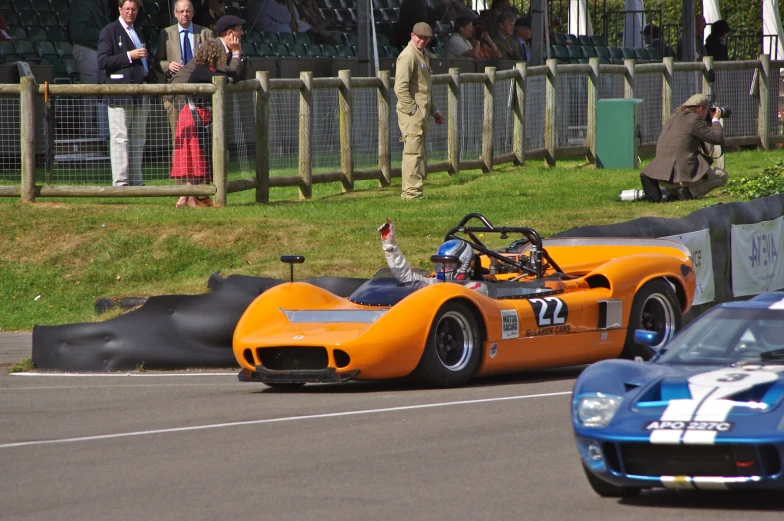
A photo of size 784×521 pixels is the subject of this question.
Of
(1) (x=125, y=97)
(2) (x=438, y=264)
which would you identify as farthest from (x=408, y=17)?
(2) (x=438, y=264)

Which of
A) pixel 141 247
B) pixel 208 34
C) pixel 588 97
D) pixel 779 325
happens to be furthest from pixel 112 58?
pixel 779 325

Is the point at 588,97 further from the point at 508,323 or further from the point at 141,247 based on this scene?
the point at 508,323

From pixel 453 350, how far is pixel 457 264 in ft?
3.15

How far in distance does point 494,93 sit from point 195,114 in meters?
7.12

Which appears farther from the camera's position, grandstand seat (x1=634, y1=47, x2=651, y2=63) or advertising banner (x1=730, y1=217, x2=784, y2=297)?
grandstand seat (x1=634, y1=47, x2=651, y2=63)

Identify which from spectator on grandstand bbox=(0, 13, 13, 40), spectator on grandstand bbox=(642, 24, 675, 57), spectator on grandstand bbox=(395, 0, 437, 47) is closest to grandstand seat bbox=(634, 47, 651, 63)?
spectator on grandstand bbox=(642, 24, 675, 57)

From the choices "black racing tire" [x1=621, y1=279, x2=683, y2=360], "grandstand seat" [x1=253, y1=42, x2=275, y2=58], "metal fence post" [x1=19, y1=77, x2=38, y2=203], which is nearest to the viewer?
"black racing tire" [x1=621, y1=279, x2=683, y2=360]

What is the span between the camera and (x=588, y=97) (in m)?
24.5

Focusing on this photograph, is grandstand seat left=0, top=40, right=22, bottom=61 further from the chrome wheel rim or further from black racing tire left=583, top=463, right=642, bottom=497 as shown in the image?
black racing tire left=583, top=463, right=642, bottom=497

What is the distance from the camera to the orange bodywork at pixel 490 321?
941 centimetres

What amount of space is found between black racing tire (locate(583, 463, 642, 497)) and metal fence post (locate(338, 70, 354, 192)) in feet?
44.3

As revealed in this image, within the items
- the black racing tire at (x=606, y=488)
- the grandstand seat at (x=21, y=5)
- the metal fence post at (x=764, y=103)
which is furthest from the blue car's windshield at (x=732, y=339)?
the metal fence post at (x=764, y=103)

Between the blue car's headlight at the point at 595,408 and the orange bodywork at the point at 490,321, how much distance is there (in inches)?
125

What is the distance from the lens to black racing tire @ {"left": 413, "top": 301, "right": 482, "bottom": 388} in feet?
31.3
